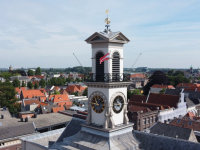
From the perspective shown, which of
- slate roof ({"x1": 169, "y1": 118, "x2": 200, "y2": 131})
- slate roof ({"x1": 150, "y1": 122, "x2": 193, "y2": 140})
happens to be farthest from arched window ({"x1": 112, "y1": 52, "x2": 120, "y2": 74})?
slate roof ({"x1": 169, "y1": 118, "x2": 200, "y2": 131})

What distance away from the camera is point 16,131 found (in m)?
31.6

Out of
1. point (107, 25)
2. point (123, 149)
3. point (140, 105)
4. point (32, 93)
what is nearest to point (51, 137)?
point (123, 149)

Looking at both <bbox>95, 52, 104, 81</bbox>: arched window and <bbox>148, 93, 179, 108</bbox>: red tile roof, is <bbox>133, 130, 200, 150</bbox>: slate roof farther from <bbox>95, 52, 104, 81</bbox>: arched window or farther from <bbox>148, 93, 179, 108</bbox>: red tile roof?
<bbox>148, 93, 179, 108</bbox>: red tile roof

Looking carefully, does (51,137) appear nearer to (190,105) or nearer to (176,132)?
(176,132)

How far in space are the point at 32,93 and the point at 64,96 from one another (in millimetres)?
20561

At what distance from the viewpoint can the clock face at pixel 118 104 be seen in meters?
17.3

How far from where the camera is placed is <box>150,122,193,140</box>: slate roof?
28.7 metres

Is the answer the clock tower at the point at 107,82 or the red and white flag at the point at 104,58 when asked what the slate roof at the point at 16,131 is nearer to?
the clock tower at the point at 107,82

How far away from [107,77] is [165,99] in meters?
43.5

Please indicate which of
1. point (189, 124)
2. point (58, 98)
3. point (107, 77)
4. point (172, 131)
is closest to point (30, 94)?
point (58, 98)

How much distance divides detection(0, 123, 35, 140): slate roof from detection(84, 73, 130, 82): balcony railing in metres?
19.2

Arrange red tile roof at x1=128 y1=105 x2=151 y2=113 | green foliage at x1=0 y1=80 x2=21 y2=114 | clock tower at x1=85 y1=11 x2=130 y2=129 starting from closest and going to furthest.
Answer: clock tower at x1=85 y1=11 x2=130 y2=129 < red tile roof at x1=128 y1=105 x2=151 y2=113 < green foliage at x1=0 y1=80 x2=21 y2=114

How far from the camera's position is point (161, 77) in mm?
100375

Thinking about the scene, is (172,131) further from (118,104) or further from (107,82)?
(107,82)
